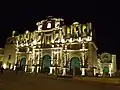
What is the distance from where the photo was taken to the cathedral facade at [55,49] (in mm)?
32531

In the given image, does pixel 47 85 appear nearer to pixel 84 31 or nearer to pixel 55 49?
pixel 84 31

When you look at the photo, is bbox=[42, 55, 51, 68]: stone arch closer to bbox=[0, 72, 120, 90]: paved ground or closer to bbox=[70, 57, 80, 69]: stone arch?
bbox=[70, 57, 80, 69]: stone arch

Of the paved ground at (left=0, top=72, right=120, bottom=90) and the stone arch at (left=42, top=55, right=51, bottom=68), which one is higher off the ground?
the stone arch at (left=42, top=55, right=51, bottom=68)

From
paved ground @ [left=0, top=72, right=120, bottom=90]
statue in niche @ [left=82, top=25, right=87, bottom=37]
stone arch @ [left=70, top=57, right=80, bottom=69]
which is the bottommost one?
paved ground @ [left=0, top=72, right=120, bottom=90]

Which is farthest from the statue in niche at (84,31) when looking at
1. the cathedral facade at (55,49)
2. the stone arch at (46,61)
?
the stone arch at (46,61)

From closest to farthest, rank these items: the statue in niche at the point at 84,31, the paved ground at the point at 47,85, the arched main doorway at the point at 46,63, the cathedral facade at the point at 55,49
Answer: the paved ground at the point at 47,85 → the cathedral facade at the point at 55,49 → the statue in niche at the point at 84,31 → the arched main doorway at the point at 46,63

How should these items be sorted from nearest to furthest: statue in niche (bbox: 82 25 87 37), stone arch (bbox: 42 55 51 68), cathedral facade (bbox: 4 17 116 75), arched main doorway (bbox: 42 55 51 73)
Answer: cathedral facade (bbox: 4 17 116 75)
statue in niche (bbox: 82 25 87 37)
arched main doorway (bbox: 42 55 51 73)
stone arch (bbox: 42 55 51 68)

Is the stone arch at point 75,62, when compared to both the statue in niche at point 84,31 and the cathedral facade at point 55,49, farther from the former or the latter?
the statue in niche at point 84,31

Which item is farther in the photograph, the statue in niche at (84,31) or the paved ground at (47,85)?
the statue in niche at (84,31)

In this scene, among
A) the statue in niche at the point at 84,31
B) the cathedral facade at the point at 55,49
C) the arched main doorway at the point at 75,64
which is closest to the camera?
the arched main doorway at the point at 75,64

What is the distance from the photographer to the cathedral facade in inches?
1281

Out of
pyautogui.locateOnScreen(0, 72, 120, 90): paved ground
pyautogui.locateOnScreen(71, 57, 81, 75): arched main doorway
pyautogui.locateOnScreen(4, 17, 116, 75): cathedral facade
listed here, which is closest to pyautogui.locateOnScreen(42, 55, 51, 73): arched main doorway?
pyautogui.locateOnScreen(4, 17, 116, 75): cathedral facade

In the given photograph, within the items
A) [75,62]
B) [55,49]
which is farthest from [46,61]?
[75,62]

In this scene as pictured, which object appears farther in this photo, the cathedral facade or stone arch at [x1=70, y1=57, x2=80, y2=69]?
stone arch at [x1=70, y1=57, x2=80, y2=69]
